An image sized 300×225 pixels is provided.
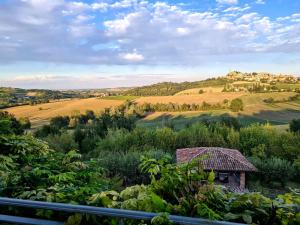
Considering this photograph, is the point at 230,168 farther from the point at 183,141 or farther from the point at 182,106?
the point at 182,106

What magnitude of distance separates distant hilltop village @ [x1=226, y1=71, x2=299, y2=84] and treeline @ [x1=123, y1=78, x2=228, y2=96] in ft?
17.4

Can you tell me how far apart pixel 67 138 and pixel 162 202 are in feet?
156

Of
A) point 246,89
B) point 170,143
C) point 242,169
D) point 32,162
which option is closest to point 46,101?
point 170,143

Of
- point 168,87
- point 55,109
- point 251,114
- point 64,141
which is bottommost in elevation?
point 64,141

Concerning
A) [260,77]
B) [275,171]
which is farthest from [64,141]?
[260,77]

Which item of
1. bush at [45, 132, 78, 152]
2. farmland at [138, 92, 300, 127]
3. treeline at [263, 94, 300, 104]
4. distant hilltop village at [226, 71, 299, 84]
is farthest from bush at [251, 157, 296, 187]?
distant hilltop village at [226, 71, 299, 84]

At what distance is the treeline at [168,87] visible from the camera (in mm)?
100800

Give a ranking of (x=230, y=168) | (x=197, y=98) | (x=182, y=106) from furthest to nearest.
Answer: (x=197, y=98) < (x=182, y=106) < (x=230, y=168)

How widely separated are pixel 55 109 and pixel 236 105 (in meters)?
37.1

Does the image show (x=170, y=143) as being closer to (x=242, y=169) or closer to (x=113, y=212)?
(x=242, y=169)

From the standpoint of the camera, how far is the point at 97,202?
9.00 feet

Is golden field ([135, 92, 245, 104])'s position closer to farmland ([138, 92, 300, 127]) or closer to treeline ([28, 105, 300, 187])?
farmland ([138, 92, 300, 127])

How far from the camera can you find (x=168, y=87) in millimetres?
110625

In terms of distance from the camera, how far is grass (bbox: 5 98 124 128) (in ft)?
205
